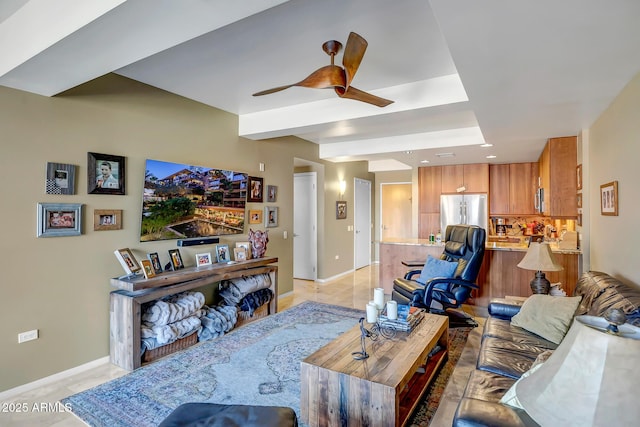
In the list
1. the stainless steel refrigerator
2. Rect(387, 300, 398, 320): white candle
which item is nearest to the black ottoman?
Rect(387, 300, 398, 320): white candle

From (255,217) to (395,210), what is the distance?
4849 millimetres

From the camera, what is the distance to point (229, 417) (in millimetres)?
1488

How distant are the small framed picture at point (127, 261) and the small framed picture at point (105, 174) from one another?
0.54 m

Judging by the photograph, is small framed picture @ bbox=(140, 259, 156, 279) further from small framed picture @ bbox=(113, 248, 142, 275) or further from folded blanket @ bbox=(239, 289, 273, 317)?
folded blanket @ bbox=(239, 289, 273, 317)

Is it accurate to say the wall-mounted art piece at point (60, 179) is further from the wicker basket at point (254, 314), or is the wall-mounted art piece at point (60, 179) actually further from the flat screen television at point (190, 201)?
the wicker basket at point (254, 314)

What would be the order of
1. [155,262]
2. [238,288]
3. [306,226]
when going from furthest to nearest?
[306,226] → [238,288] → [155,262]

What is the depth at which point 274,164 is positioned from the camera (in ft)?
16.2

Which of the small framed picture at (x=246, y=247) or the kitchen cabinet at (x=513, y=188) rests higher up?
the kitchen cabinet at (x=513, y=188)

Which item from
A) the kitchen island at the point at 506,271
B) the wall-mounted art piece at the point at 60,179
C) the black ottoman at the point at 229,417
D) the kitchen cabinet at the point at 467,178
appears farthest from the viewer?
the kitchen cabinet at the point at 467,178

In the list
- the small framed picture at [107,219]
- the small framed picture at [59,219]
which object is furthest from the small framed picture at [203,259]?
the small framed picture at [59,219]

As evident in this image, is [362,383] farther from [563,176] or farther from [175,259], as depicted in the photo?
[563,176]

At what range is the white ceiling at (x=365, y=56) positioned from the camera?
1.59m

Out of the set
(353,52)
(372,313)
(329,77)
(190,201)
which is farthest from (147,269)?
(353,52)

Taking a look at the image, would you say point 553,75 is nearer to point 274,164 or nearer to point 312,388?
point 312,388
